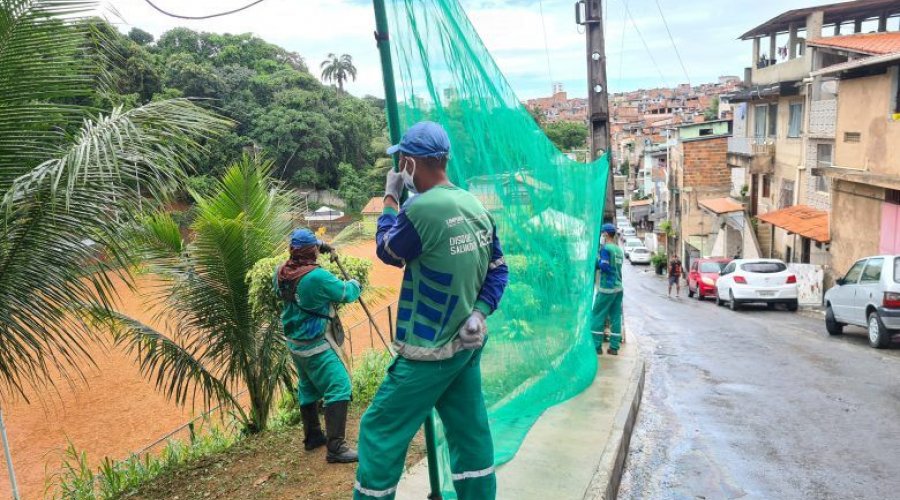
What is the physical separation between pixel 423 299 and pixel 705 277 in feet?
75.9

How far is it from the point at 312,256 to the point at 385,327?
15270 millimetres

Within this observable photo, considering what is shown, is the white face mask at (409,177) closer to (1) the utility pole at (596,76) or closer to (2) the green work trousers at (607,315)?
(2) the green work trousers at (607,315)

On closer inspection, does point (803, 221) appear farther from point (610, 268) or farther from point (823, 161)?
point (610, 268)

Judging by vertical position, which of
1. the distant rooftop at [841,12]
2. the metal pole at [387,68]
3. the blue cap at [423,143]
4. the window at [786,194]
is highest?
the distant rooftop at [841,12]

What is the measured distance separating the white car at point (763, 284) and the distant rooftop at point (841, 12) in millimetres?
11075

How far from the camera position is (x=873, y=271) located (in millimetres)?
11875

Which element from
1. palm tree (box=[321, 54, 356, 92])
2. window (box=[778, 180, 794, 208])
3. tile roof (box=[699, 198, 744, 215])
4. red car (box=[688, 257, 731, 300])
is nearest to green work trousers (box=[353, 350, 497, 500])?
red car (box=[688, 257, 731, 300])

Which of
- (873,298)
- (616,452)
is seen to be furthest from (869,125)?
(616,452)

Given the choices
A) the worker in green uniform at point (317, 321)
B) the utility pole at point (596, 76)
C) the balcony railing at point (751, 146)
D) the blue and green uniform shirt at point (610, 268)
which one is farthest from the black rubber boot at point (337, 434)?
the balcony railing at point (751, 146)

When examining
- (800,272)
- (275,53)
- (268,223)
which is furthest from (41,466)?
(275,53)

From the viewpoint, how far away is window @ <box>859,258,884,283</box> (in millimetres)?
11675

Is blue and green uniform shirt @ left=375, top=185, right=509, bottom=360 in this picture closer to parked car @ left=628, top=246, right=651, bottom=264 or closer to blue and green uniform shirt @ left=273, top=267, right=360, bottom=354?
blue and green uniform shirt @ left=273, top=267, right=360, bottom=354

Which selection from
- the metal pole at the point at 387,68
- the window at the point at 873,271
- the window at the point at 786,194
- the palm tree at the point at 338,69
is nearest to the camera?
the metal pole at the point at 387,68

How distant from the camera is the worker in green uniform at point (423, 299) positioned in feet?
10.1
